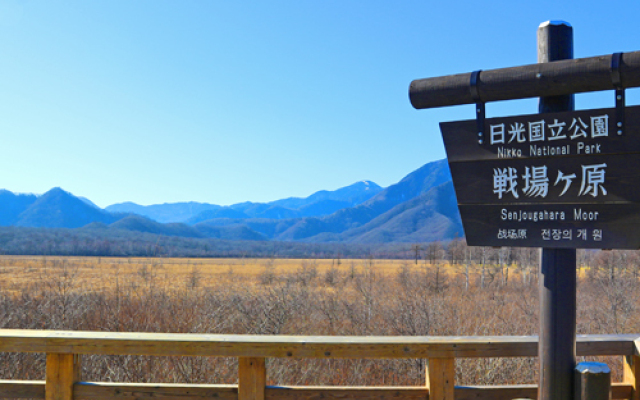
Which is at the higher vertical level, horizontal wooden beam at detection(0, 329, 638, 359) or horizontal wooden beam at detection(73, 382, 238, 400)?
horizontal wooden beam at detection(0, 329, 638, 359)

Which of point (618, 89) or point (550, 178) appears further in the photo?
point (550, 178)

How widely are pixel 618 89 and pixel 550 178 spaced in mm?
581

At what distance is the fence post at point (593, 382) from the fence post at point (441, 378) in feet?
2.23

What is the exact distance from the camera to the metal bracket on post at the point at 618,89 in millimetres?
2600

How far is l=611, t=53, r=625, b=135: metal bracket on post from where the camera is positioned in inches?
102

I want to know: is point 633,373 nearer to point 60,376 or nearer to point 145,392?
point 145,392

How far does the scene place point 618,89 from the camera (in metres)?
2.65

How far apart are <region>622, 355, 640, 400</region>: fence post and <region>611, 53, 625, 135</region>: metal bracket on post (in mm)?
1545

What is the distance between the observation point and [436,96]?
10.3 ft

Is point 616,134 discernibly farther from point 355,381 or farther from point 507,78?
point 355,381

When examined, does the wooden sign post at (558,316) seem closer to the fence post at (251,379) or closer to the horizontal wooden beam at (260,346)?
the horizontal wooden beam at (260,346)

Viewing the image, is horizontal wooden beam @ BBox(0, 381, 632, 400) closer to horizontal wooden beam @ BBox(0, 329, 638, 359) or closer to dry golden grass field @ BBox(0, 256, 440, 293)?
horizontal wooden beam @ BBox(0, 329, 638, 359)

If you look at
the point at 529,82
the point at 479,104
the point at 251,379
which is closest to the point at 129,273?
the point at 251,379

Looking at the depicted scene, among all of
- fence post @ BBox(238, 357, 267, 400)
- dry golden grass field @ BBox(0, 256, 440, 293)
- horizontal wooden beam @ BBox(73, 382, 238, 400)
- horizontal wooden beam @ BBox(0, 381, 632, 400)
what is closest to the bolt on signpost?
horizontal wooden beam @ BBox(0, 381, 632, 400)
